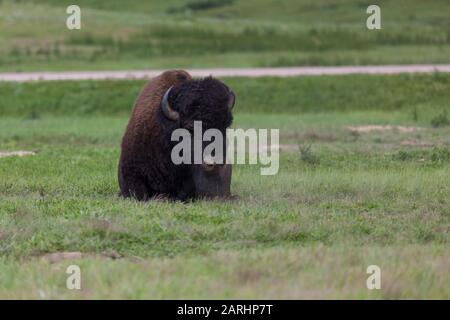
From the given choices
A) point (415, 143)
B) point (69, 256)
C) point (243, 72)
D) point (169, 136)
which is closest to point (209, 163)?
point (169, 136)

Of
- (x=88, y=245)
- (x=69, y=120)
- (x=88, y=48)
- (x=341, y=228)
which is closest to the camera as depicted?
(x=88, y=245)

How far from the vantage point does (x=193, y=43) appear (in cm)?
4197

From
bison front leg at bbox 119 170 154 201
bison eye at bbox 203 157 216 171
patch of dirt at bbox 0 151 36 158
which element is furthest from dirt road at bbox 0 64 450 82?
bison eye at bbox 203 157 216 171

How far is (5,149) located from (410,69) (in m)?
14.9

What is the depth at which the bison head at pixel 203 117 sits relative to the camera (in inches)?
526

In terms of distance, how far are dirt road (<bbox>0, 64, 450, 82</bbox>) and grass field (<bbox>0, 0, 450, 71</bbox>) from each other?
2197 mm

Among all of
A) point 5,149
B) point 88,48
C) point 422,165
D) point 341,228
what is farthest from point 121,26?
point 341,228

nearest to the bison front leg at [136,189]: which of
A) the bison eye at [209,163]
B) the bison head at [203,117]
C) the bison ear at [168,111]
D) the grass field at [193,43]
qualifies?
the bison head at [203,117]

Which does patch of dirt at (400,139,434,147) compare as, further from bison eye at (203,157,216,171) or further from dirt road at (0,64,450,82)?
dirt road at (0,64,450,82)

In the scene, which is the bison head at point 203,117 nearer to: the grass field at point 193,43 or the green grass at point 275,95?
the green grass at point 275,95

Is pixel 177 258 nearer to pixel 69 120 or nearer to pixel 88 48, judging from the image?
pixel 69 120

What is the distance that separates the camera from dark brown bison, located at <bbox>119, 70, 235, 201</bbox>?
13.4 m

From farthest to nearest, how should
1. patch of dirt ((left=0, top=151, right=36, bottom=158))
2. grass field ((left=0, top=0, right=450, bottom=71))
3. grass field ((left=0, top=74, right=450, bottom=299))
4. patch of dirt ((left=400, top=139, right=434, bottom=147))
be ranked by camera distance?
grass field ((left=0, top=0, right=450, bottom=71)), patch of dirt ((left=400, top=139, right=434, bottom=147)), patch of dirt ((left=0, top=151, right=36, bottom=158)), grass field ((left=0, top=74, right=450, bottom=299))
